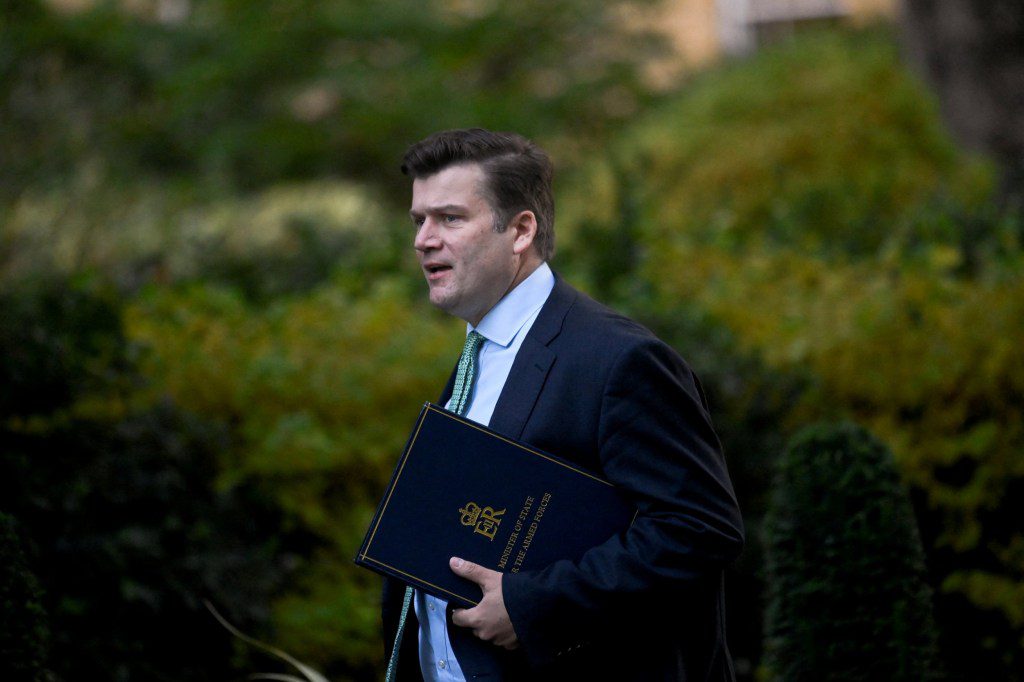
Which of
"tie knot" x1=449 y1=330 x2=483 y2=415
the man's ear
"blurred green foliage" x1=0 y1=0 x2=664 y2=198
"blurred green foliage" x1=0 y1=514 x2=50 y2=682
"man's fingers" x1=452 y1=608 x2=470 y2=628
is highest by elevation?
"blurred green foliage" x1=0 y1=0 x2=664 y2=198

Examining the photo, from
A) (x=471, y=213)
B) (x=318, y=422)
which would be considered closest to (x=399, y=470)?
(x=471, y=213)

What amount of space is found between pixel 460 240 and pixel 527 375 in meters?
0.35

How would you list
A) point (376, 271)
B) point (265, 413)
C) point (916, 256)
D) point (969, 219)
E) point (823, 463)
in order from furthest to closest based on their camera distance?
point (376, 271), point (969, 219), point (916, 256), point (265, 413), point (823, 463)

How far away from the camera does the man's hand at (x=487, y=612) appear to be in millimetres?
2459

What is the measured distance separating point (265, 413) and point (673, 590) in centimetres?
312

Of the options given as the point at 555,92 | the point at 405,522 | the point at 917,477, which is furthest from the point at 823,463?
the point at 555,92

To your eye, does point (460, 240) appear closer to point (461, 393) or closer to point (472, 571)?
point (461, 393)

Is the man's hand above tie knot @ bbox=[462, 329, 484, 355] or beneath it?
beneath

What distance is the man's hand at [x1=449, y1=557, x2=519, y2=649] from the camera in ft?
8.07

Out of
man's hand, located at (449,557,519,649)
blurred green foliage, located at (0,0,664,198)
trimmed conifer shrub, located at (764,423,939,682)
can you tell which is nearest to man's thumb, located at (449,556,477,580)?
man's hand, located at (449,557,519,649)

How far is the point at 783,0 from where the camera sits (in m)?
17.8

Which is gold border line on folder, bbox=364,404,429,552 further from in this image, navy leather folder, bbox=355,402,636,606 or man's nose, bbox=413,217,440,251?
man's nose, bbox=413,217,440,251

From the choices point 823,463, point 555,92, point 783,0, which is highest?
point 783,0

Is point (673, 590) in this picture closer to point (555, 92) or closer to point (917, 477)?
point (917, 477)
